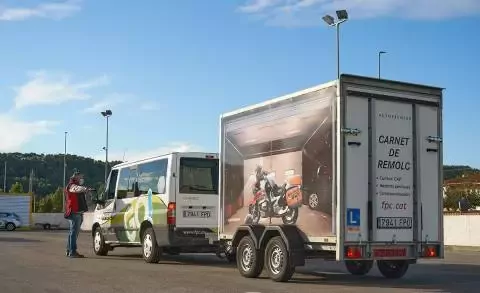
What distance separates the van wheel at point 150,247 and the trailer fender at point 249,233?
9.83 ft

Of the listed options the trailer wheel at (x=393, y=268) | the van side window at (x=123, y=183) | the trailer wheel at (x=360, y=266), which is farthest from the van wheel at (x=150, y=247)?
the trailer wheel at (x=393, y=268)

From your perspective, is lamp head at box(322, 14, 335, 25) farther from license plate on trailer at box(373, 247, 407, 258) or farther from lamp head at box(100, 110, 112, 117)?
lamp head at box(100, 110, 112, 117)

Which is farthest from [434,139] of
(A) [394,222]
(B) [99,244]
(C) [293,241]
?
(B) [99,244]

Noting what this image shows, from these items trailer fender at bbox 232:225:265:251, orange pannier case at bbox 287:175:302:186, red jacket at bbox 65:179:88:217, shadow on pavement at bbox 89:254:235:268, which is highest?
orange pannier case at bbox 287:175:302:186

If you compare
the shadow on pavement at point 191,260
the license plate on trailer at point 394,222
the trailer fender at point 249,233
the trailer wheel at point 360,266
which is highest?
the license plate on trailer at point 394,222

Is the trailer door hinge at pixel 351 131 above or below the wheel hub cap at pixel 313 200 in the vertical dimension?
above

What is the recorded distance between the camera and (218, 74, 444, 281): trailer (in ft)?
35.0

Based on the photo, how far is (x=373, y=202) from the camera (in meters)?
10.9

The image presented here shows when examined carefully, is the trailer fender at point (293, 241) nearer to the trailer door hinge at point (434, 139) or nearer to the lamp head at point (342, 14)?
the trailer door hinge at point (434, 139)

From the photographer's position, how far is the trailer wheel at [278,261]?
11.2m

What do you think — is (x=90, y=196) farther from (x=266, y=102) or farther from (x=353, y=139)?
(x=353, y=139)

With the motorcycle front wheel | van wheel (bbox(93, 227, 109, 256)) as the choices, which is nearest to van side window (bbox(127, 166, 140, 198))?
van wheel (bbox(93, 227, 109, 256))

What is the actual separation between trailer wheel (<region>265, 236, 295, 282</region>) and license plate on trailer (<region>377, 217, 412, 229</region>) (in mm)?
1604

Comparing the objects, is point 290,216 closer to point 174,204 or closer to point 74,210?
point 174,204
